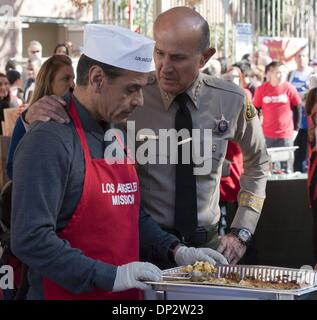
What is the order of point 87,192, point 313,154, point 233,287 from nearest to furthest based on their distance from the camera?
1. point 233,287
2. point 87,192
3. point 313,154

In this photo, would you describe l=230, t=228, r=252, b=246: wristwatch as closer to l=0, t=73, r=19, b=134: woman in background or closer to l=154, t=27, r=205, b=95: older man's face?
l=154, t=27, r=205, b=95: older man's face

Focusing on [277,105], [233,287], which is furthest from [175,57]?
[277,105]

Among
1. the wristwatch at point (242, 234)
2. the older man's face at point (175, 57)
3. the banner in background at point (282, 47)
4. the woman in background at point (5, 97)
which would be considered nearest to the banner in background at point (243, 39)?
the banner in background at point (282, 47)

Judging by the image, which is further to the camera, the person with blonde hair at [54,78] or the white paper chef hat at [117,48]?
the person with blonde hair at [54,78]

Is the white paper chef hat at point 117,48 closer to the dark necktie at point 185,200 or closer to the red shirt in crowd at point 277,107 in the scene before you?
the dark necktie at point 185,200

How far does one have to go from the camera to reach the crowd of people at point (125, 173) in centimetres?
273

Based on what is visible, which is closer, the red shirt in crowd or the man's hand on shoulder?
the man's hand on shoulder

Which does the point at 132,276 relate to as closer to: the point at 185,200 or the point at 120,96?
the point at 120,96

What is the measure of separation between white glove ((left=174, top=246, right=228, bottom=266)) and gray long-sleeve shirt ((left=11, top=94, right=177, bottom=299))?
0.50 m

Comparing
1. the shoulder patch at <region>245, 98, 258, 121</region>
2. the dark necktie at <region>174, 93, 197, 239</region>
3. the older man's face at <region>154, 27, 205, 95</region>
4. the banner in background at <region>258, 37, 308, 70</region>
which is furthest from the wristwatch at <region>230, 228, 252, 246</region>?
the banner in background at <region>258, 37, 308, 70</region>

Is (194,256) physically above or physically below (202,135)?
below

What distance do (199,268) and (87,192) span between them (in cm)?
48

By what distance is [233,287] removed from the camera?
2.70 meters

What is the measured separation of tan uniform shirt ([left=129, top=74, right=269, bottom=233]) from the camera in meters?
3.75
